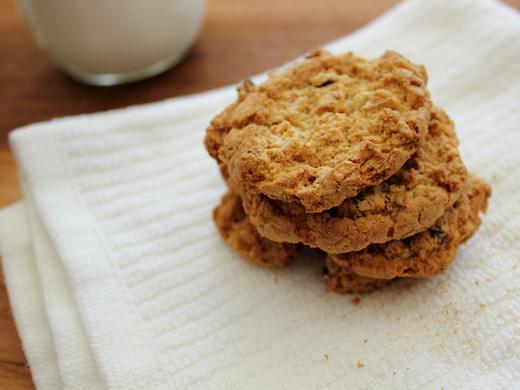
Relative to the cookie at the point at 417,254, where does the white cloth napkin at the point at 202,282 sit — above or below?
below

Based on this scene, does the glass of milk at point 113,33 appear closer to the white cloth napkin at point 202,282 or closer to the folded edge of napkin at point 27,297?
the white cloth napkin at point 202,282

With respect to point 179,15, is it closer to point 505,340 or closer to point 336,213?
point 336,213

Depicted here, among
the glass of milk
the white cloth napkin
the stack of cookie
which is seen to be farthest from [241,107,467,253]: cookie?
the glass of milk

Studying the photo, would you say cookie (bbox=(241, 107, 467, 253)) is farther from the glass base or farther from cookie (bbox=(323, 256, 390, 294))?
the glass base

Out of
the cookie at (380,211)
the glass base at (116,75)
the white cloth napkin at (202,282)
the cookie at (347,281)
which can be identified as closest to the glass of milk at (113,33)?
the glass base at (116,75)

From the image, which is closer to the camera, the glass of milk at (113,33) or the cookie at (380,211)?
the cookie at (380,211)

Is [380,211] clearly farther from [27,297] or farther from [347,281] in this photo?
[27,297]

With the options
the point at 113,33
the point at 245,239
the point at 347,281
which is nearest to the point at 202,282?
the point at 245,239
